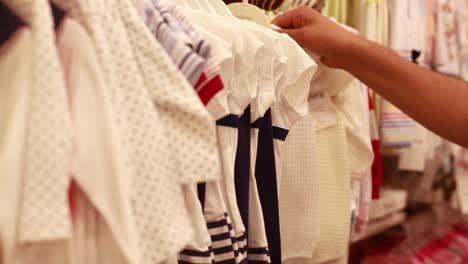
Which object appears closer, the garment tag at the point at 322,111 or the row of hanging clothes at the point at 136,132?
the row of hanging clothes at the point at 136,132

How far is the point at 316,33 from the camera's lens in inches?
41.5

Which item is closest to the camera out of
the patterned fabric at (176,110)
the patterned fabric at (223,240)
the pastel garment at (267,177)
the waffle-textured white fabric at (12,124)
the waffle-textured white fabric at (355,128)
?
the waffle-textured white fabric at (12,124)

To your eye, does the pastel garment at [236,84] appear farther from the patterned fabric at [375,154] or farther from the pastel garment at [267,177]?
the patterned fabric at [375,154]

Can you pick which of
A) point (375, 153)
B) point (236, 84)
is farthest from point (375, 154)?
point (236, 84)

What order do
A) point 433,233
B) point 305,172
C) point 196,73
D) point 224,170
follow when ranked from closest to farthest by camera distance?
point 196,73, point 224,170, point 305,172, point 433,233

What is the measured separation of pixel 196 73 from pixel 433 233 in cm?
194

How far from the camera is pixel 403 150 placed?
1.66 meters

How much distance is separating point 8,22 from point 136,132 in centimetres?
15

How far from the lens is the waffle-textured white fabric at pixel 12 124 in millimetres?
445

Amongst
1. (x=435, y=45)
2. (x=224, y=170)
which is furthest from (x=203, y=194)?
(x=435, y=45)

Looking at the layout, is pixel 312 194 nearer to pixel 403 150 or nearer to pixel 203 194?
pixel 203 194

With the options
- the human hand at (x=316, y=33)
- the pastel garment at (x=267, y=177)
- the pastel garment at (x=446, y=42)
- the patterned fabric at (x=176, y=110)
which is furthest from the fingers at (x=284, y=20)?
the pastel garment at (x=446, y=42)

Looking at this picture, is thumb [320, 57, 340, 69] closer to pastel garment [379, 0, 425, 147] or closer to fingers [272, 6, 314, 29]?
fingers [272, 6, 314, 29]

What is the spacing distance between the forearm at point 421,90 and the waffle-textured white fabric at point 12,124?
792 millimetres
